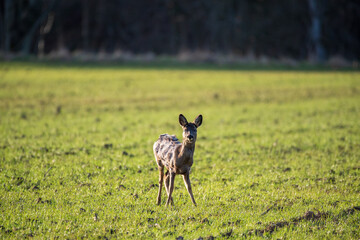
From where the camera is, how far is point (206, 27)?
73.8 metres

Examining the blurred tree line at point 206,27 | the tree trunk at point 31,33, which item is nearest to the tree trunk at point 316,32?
the blurred tree line at point 206,27

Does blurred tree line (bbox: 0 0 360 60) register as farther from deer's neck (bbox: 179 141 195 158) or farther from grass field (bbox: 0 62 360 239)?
deer's neck (bbox: 179 141 195 158)

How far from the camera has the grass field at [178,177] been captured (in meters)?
7.51

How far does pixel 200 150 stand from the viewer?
14.1 m

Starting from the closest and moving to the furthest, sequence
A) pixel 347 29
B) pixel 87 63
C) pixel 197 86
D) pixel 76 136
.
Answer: pixel 76 136, pixel 197 86, pixel 87 63, pixel 347 29

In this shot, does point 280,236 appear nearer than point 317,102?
Yes

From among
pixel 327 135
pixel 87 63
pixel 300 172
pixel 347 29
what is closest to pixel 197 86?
pixel 87 63

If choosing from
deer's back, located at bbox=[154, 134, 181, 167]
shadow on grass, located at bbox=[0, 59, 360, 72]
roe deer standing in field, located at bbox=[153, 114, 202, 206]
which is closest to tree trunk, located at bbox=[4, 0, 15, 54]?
shadow on grass, located at bbox=[0, 59, 360, 72]

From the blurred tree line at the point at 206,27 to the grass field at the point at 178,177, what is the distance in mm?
43996

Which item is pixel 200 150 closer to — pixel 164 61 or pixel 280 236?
pixel 280 236

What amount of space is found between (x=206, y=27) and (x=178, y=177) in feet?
214

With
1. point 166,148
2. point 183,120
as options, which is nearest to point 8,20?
point 166,148

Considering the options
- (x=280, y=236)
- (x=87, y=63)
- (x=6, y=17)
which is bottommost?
(x=280, y=236)

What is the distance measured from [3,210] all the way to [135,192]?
267cm
